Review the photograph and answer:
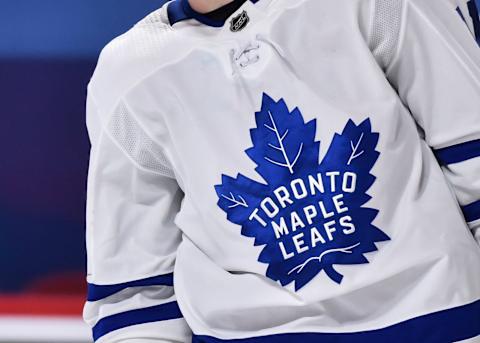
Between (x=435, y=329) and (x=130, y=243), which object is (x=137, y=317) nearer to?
(x=130, y=243)

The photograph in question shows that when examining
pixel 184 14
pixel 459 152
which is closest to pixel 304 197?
pixel 459 152

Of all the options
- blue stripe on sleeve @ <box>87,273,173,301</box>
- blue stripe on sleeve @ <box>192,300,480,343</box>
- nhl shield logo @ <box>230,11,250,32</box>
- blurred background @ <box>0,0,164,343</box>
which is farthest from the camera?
blurred background @ <box>0,0,164,343</box>

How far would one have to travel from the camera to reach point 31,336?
5.41ft

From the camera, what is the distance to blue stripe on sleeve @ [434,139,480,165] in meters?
1.05

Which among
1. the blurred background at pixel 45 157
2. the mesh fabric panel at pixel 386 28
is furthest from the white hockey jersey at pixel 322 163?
the blurred background at pixel 45 157

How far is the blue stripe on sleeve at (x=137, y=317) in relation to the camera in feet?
4.09

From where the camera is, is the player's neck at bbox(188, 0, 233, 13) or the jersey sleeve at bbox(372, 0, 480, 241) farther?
the player's neck at bbox(188, 0, 233, 13)

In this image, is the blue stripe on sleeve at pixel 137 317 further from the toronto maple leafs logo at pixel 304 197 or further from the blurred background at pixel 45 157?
the blurred background at pixel 45 157

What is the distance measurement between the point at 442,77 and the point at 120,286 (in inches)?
19.1

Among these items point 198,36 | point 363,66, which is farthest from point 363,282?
point 198,36

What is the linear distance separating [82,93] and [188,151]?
1.78 feet

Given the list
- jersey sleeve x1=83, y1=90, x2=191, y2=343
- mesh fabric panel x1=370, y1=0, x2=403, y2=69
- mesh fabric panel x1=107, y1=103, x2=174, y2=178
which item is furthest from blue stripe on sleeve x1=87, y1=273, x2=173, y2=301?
mesh fabric panel x1=370, y1=0, x2=403, y2=69

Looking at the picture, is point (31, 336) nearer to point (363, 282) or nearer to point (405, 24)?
point (363, 282)

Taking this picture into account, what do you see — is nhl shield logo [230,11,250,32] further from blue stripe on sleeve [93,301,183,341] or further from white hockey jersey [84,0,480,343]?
blue stripe on sleeve [93,301,183,341]
